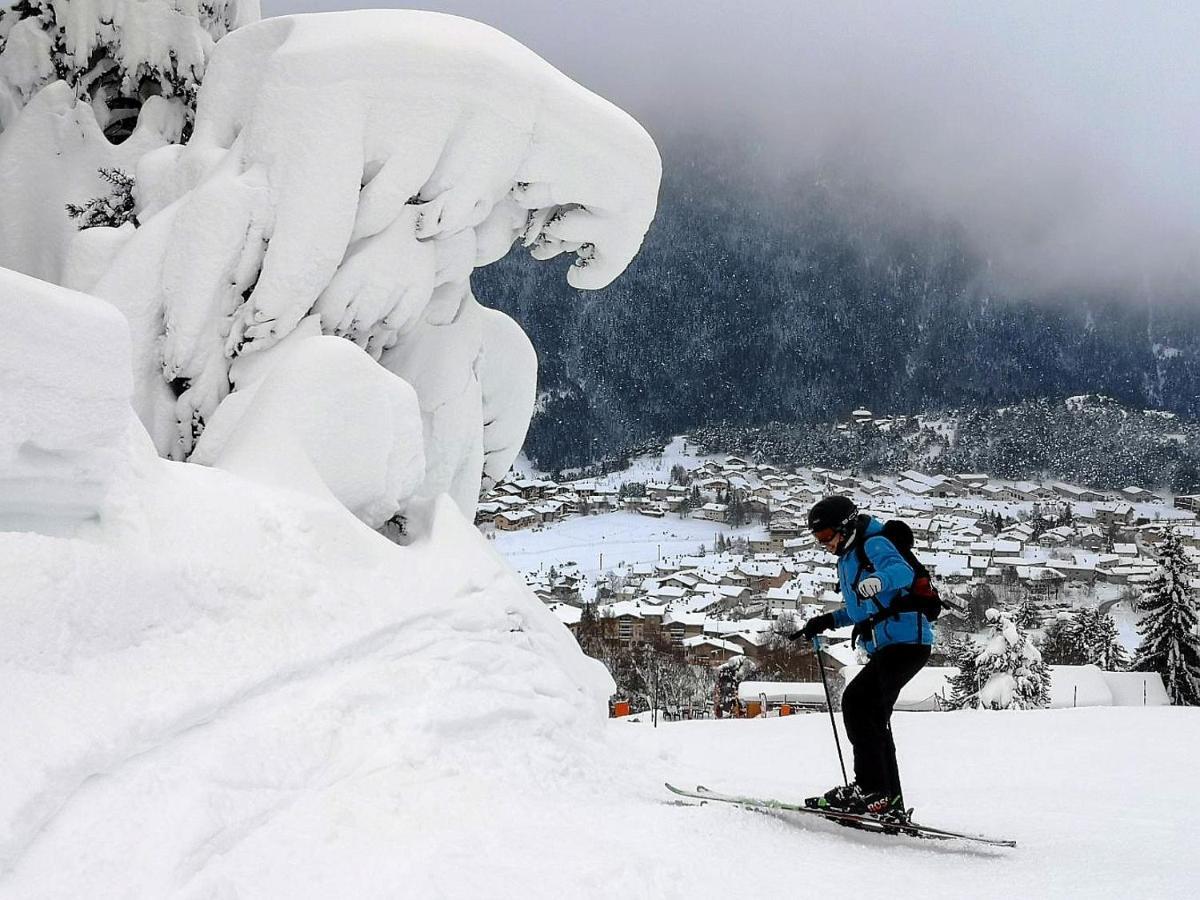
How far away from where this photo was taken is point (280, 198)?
654 centimetres

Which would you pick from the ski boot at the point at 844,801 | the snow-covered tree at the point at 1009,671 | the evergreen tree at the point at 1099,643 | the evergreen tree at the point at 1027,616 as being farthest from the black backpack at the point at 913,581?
the evergreen tree at the point at 1099,643

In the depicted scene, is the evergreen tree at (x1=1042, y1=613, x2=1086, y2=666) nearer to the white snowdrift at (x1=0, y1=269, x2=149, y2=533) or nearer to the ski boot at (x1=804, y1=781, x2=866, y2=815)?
the ski boot at (x1=804, y1=781, x2=866, y2=815)

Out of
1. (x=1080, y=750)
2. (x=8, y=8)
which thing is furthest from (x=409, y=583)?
(x=8, y=8)

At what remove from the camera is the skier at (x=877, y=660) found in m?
4.15

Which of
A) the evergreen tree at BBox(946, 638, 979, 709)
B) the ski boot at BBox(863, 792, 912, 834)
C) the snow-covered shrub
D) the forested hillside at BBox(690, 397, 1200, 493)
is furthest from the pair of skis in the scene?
the forested hillside at BBox(690, 397, 1200, 493)

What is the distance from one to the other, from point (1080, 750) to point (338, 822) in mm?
7321

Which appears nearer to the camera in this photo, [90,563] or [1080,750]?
[90,563]

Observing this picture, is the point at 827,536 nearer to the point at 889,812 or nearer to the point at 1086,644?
the point at 889,812

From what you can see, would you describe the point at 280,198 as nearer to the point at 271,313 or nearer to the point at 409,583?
the point at 271,313

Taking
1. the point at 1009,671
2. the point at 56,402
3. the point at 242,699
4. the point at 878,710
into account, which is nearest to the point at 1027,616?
the point at 1009,671

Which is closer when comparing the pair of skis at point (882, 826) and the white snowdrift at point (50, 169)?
the pair of skis at point (882, 826)

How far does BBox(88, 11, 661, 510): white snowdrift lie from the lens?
6504mm

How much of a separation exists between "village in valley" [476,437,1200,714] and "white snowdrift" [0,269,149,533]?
38379 mm

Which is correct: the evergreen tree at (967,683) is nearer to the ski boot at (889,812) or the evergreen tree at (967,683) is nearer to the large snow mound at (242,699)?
the ski boot at (889,812)
